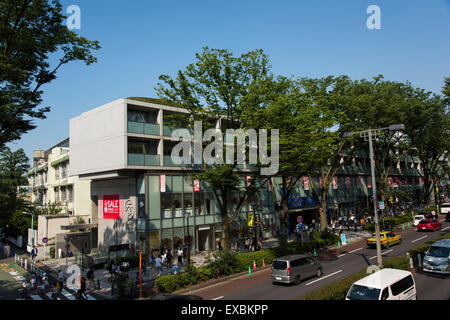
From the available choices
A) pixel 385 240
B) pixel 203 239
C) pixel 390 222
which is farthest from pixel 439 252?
pixel 390 222

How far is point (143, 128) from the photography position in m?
30.7

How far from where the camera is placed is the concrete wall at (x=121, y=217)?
3188 cm

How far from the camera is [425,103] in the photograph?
4328 centimetres

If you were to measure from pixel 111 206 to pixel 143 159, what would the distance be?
29.4 ft

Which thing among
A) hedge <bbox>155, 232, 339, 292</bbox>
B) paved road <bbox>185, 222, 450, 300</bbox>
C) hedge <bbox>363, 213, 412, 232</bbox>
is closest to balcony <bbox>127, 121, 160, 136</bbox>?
hedge <bbox>155, 232, 339, 292</bbox>

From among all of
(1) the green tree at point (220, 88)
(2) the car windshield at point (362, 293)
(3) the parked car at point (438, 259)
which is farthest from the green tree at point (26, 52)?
(3) the parked car at point (438, 259)

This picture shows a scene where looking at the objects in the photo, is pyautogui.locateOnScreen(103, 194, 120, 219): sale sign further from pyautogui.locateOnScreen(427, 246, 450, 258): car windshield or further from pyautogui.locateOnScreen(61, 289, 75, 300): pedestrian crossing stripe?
pyautogui.locateOnScreen(427, 246, 450, 258): car windshield

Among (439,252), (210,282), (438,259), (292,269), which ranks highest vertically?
(439,252)

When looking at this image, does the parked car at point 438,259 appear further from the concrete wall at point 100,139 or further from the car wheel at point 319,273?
the concrete wall at point 100,139

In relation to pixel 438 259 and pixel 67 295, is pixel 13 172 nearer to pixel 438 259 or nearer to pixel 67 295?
pixel 67 295

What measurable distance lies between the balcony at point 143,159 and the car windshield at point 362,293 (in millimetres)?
22525
